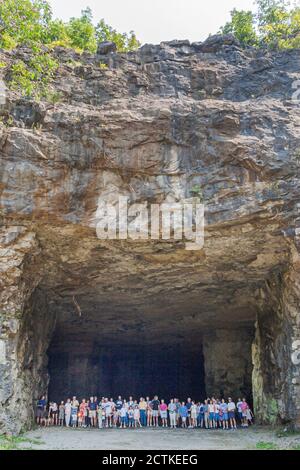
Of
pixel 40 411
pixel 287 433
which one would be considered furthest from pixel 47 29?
pixel 287 433

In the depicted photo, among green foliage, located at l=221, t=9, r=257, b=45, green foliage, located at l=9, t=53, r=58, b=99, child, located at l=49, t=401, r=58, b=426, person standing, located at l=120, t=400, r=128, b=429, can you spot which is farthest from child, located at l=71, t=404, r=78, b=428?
green foliage, located at l=221, t=9, r=257, b=45

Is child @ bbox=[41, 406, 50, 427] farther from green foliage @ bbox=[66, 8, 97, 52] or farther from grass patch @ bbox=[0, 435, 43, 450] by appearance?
green foliage @ bbox=[66, 8, 97, 52]

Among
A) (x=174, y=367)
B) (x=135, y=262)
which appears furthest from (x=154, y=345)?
(x=135, y=262)

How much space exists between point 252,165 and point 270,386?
711cm

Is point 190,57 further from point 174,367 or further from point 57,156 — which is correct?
point 174,367

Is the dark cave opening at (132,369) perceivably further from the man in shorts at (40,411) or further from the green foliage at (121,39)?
the green foliage at (121,39)

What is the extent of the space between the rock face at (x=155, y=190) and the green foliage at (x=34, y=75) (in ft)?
1.15

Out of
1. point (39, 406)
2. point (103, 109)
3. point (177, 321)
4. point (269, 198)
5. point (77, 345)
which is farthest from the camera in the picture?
point (77, 345)

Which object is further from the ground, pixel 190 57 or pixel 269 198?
pixel 190 57

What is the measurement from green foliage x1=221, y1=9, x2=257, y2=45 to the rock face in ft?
9.56

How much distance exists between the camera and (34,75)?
14.6m

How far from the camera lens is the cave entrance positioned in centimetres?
2133

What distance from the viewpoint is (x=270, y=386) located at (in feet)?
51.0
